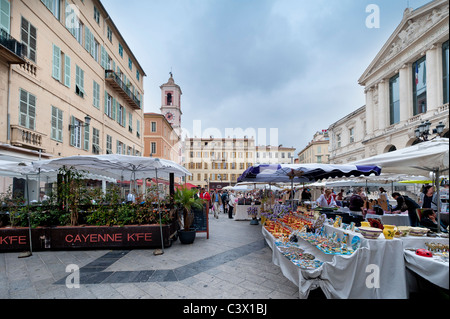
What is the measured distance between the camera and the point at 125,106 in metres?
20.8

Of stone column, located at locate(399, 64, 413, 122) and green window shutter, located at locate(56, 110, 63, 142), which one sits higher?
stone column, located at locate(399, 64, 413, 122)

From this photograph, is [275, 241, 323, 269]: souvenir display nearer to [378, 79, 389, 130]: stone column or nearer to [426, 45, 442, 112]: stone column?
[426, 45, 442, 112]: stone column

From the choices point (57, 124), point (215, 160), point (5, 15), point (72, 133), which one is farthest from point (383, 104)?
point (215, 160)

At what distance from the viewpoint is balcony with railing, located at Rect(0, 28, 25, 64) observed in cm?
852

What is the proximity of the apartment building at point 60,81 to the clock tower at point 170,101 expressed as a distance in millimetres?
21988

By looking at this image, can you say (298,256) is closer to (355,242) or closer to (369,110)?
(355,242)

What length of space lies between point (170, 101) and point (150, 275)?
4192 cm

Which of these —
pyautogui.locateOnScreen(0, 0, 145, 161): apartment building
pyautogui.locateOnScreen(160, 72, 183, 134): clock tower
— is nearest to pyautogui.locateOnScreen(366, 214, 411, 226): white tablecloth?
pyautogui.locateOnScreen(0, 0, 145, 161): apartment building

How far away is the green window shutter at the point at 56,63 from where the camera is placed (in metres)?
11.8

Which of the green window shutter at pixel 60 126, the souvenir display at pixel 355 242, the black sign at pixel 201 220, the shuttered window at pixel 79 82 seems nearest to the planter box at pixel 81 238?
the black sign at pixel 201 220

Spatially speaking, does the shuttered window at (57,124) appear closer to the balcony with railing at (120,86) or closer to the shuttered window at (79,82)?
the shuttered window at (79,82)

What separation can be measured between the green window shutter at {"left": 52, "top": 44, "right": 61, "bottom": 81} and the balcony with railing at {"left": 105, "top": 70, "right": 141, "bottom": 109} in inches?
200

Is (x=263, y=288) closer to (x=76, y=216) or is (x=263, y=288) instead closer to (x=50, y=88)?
(x=76, y=216)
